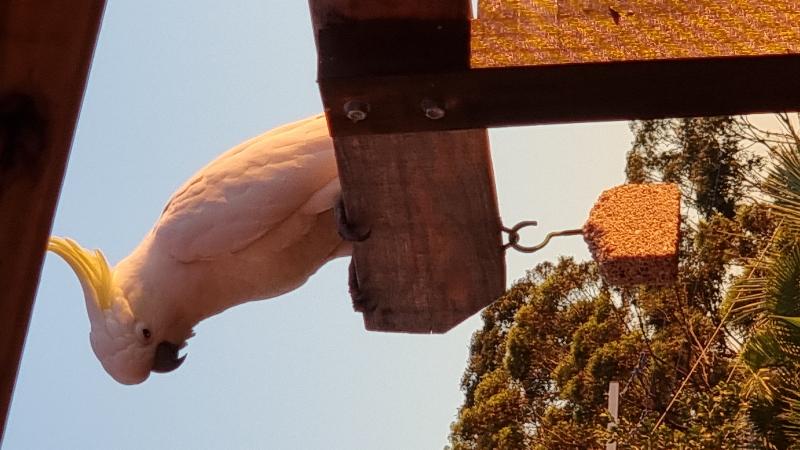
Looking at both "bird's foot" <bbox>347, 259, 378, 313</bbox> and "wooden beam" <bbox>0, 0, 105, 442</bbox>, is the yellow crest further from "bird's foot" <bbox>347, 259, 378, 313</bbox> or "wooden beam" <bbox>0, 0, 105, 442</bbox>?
"wooden beam" <bbox>0, 0, 105, 442</bbox>

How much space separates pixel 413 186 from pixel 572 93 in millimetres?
387

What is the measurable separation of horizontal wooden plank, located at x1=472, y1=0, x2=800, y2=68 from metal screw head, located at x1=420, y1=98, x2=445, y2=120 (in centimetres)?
6

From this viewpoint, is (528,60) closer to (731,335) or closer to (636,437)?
(636,437)

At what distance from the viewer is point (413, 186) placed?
1.38 meters

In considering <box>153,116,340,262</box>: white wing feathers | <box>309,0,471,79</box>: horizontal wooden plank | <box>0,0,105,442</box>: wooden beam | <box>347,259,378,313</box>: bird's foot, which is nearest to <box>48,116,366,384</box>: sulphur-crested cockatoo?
<box>153,116,340,262</box>: white wing feathers

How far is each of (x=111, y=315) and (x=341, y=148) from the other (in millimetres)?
890

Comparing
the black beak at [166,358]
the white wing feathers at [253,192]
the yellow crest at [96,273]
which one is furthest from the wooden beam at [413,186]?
the yellow crest at [96,273]

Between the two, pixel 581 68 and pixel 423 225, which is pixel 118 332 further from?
pixel 581 68

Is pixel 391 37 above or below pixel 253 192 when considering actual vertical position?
above

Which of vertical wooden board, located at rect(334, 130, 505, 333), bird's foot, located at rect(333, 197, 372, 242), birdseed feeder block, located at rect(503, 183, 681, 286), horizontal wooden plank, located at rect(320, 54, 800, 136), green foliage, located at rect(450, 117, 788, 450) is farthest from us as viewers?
green foliage, located at rect(450, 117, 788, 450)

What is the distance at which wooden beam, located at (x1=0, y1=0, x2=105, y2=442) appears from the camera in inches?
24.0

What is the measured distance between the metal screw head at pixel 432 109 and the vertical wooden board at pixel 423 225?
203mm

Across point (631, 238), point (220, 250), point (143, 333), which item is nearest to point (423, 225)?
point (631, 238)

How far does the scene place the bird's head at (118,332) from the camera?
194 cm
